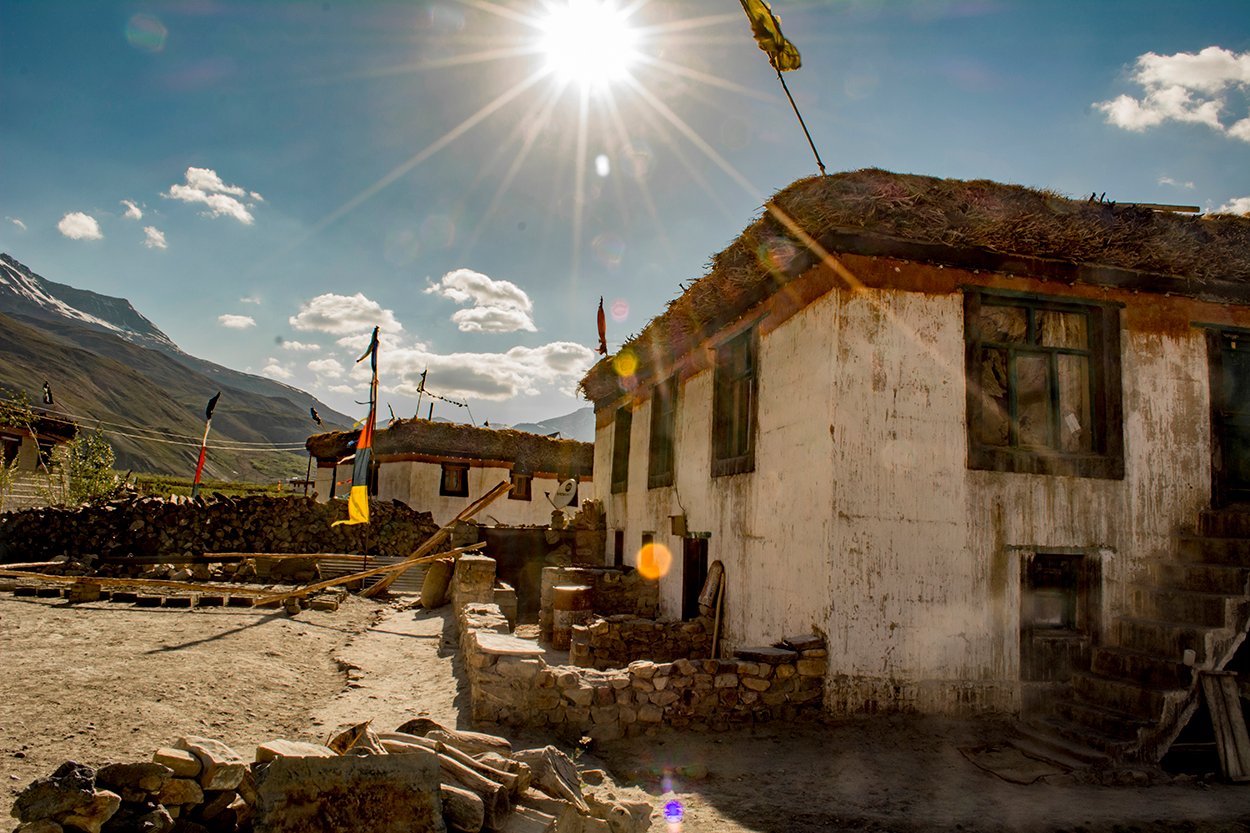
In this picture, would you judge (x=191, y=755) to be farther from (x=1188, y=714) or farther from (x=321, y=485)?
(x=321, y=485)

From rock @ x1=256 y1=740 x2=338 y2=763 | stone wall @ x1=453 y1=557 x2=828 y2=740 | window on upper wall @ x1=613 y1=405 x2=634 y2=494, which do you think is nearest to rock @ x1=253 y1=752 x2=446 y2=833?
rock @ x1=256 y1=740 x2=338 y2=763

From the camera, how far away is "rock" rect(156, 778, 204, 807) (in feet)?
12.6

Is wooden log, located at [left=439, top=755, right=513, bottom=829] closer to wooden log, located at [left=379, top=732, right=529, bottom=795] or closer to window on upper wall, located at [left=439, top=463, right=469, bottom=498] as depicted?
wooden log, located at [left=379, top=732, right=529, bottom=795]

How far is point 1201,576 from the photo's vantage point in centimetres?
746

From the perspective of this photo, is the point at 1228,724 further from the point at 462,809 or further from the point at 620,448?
the point at 620,448

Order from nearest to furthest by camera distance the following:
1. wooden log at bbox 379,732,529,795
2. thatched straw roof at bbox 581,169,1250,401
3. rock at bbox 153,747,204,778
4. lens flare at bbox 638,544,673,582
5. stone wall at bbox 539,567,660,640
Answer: rock at bbox 153,747,204,778 → wooden log at bbox 379,732,529,795 → thatched straw roof at bbox 581,169,1250,401 → stone wall at bbox 539,567,660,640 → lens flare at bbox 638,544,673,582

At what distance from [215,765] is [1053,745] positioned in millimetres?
6677

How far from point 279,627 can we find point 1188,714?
461 inches

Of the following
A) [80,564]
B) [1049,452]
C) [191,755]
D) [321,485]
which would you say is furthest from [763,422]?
[321,485]

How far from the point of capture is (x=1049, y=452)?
25.7 feet

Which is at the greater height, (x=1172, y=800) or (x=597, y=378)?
(x=597, y=378)

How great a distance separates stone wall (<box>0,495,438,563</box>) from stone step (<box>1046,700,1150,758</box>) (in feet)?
62.9

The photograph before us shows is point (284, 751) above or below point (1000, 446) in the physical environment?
below

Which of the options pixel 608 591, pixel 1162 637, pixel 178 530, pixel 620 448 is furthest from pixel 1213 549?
pixel 178 530
